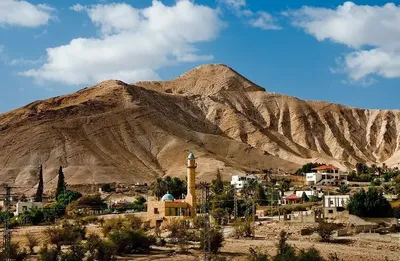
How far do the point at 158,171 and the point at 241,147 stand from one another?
22.1 metres

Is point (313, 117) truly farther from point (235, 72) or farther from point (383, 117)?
point (235, 72)

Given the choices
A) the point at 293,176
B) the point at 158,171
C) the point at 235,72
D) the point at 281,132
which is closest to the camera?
the point at 293,176

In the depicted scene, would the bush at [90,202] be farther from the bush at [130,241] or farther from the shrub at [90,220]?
the bush at [130,241]

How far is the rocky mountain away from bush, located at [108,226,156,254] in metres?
57.1

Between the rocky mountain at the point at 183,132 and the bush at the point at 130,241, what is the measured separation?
57.1 metres

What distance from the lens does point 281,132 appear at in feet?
513

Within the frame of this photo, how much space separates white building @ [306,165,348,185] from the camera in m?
95.2

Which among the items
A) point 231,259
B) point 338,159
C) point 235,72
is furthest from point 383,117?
point 231,259

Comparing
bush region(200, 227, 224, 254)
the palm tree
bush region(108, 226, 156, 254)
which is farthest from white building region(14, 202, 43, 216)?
bush region(200, 227, 224, 254)

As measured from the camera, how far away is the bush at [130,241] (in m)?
43.0

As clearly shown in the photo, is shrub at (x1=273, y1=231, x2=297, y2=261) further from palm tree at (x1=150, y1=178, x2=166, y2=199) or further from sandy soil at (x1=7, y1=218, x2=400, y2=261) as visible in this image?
palm tree at (x1=150, y1=178, x2=166, y2=199)

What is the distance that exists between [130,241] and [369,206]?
1977 cm

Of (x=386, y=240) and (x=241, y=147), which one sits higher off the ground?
(x=241, y=147)

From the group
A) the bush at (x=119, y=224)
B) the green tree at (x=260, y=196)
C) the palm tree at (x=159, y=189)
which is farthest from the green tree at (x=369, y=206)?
the palm tree at (x=159, y=189)
